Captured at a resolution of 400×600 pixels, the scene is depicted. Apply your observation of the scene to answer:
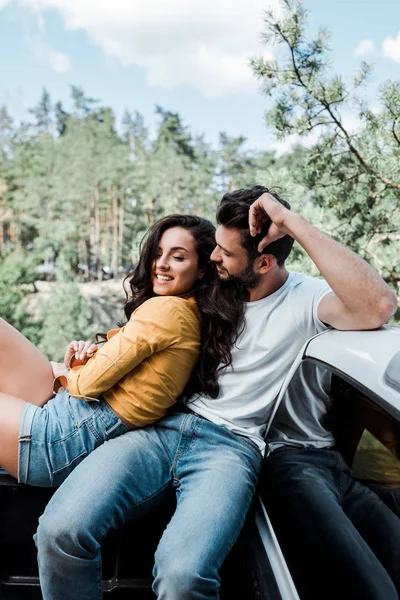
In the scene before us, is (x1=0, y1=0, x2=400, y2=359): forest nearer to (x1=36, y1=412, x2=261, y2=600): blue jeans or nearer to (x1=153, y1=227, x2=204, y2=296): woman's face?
(x1=153, y1=227, x2=204, y2=296): woman's face

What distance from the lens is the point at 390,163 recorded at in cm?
515

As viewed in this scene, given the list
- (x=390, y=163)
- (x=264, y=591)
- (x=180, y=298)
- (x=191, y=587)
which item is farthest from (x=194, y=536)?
(x=390, y=163)

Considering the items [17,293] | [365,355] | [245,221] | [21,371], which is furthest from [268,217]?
[17,293]

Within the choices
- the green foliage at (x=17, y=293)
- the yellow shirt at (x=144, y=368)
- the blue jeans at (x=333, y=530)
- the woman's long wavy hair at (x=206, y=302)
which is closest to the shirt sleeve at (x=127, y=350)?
the yellow shirt at (x=144, y=368)

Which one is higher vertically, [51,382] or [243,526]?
[51,382]

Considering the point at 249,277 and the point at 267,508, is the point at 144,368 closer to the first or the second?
the point at 249,277

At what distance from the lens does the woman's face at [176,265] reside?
99.8 inches

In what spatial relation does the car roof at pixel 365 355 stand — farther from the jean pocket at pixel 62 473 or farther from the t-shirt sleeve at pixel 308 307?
the jean pocket at pixel 62 473

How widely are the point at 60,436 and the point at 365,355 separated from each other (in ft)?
3.79

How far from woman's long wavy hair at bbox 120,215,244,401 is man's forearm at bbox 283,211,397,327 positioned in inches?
16.0

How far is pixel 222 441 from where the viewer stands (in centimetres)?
210

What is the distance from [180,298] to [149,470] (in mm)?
720

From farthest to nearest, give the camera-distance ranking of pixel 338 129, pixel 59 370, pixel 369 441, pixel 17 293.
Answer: pixel 17 293
pixel 338 129
pixel 59 370
pixel 369 441

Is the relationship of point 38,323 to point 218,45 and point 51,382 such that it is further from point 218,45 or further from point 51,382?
point 218,45
